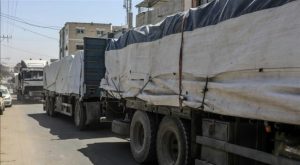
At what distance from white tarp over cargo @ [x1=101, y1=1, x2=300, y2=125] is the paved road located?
7.51 feet

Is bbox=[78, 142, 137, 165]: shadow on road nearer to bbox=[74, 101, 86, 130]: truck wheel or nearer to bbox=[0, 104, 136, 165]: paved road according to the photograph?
bbox=[0, 104, 136, 165]: paved road

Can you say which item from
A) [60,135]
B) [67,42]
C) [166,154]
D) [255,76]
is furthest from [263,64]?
[67,42]

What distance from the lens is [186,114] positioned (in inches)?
302

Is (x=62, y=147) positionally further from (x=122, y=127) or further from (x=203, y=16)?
(x=203, y=16)

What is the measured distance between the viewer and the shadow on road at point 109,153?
1000 centimetres

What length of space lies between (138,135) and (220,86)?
406cm

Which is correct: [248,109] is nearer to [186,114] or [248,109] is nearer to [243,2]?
[243,2]

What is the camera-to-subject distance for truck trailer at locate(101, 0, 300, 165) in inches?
205

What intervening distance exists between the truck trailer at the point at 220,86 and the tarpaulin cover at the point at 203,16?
0.05ft

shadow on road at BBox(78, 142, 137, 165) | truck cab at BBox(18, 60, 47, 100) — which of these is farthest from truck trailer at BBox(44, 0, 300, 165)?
truck cab at BBox(18, 60, 47, 100)

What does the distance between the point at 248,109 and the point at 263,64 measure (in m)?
0.63

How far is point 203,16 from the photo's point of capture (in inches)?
282

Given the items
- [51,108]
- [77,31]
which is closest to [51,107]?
[51,108]

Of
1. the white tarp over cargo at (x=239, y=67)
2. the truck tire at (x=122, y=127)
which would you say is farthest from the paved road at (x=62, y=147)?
the white tarp over cargo at (x=239, y=67)
